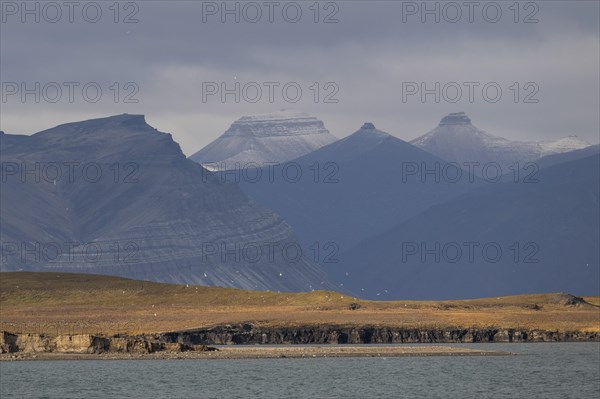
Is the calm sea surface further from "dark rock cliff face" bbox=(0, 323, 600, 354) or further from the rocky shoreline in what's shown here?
"dark rock cliff face" bbox=(0, 323, 600, 354)

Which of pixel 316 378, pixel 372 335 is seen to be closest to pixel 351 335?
pixel 372 335

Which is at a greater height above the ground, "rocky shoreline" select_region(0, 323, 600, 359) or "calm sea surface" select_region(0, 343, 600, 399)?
"rocky shoreline" select_region(0, 323, 600, 359)

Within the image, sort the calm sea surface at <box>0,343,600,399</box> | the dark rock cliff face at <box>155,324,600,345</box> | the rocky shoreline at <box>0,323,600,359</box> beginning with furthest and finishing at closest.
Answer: the dark rock cliff face at <box>155,324,600,345</box>
the rocky shoreline at <box>0,323,600,359</box>
the calm sea surface at <box>0,343,600,399</box>

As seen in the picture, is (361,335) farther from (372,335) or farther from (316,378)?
(316,378)

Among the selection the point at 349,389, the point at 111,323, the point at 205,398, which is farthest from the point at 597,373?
the point at 111,323

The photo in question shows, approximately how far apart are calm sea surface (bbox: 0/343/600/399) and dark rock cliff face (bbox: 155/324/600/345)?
31.1 meters

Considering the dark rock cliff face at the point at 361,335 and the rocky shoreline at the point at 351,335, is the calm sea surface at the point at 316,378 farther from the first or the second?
the dark rock cliff face at the point at 361,335

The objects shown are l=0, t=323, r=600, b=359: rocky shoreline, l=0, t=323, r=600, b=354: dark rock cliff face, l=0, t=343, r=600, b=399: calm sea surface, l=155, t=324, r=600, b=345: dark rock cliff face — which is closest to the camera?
l=0, t=343, r=600, b=399: calm sea surface

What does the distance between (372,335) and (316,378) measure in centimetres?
6457

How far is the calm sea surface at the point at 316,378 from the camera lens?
112375 millimetres

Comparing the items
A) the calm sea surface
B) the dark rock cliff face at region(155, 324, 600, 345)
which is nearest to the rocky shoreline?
the dark rock cliff face at region(155, 324, 600, 345)

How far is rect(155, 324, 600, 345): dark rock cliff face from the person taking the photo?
18650 cm

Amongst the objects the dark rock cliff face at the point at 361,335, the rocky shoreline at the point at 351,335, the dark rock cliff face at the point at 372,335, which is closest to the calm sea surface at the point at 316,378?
the rocky shoreline at the point at 351,335

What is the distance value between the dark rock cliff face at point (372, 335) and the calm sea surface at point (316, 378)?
31.1 meters
